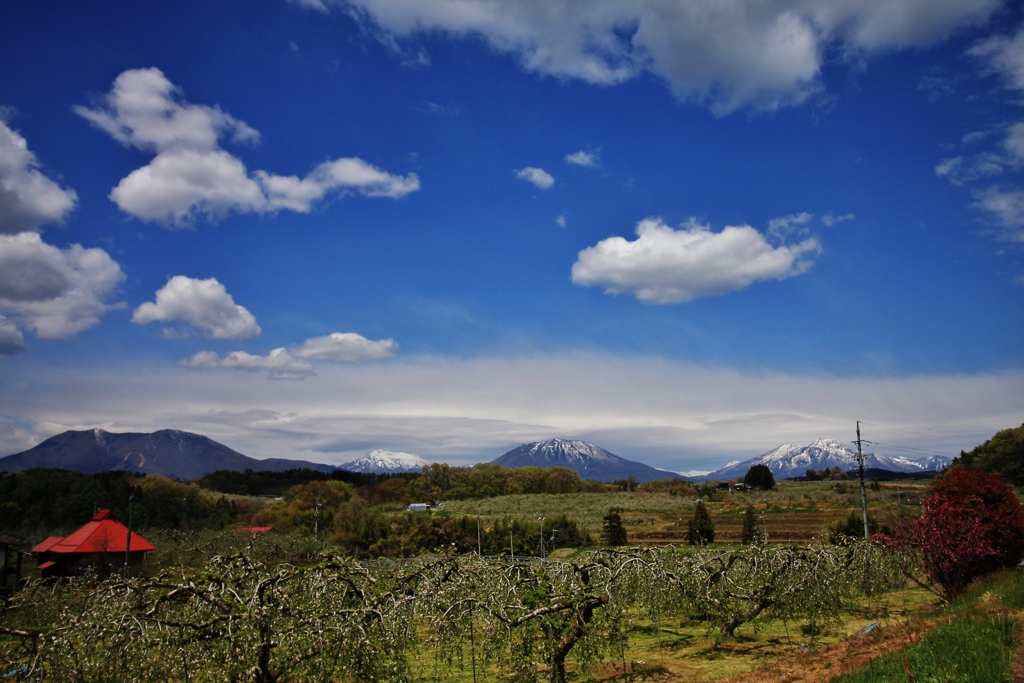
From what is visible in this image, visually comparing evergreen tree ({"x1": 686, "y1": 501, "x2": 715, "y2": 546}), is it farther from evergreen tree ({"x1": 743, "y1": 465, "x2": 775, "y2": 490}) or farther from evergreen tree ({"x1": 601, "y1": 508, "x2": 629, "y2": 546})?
evergreen tree ({"x1": 743, "y1": 465, "x2": 775, "y2": 490})

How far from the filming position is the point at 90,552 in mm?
31797

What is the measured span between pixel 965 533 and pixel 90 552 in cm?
3857

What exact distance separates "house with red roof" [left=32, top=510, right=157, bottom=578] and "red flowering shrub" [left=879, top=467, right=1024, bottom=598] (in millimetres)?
34943

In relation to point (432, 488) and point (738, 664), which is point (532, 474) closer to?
point (432, 488)

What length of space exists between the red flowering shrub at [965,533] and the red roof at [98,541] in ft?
120

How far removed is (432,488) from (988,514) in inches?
3355

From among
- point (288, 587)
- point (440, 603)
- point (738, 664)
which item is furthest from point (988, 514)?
point (288, 587)

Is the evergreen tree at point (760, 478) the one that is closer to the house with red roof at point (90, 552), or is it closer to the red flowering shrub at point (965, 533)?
the red flowering shrub at point (965, 533)

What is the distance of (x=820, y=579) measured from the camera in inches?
628

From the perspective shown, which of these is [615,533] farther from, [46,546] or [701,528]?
[46,546]

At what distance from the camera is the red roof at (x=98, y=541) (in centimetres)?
3156

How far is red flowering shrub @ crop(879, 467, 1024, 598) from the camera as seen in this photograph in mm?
16453

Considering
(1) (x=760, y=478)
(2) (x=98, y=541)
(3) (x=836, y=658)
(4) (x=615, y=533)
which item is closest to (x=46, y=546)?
(2) (x=98, y=541)


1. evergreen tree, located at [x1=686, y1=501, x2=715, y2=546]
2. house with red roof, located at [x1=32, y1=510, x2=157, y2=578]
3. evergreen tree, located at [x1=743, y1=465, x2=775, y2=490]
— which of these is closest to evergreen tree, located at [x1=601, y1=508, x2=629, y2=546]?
evergreen tree, located at [x1=686, y1=501, x2=715, y2=546]
